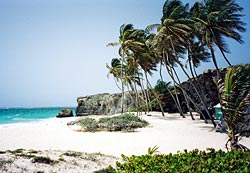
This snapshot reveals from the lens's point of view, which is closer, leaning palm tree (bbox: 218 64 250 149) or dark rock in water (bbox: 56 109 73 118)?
leaning palm tree (bbox: 218 64 250 149)

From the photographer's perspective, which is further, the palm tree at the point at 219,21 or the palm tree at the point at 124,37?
the palm tree at the point at 124,37

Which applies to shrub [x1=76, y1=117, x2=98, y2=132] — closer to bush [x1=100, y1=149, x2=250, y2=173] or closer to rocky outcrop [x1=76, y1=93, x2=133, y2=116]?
bush [x1=100, y1=149, x2=250, y2=173]

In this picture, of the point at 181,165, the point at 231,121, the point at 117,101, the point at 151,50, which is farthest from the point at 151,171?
the point at 117,101

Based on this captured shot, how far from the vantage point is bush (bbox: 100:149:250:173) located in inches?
211

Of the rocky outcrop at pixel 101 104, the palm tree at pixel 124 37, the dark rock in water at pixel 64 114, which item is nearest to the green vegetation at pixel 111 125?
the palm tree at pixel 124 37

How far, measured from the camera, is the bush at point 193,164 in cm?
536

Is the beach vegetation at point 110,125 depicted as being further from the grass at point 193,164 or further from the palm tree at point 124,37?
the palm tree at point 124,37

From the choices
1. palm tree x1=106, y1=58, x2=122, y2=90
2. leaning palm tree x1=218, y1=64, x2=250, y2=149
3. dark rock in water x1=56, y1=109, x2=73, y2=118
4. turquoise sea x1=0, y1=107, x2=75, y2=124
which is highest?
palm tree x1=106, y1=58, x2=122, y2=90

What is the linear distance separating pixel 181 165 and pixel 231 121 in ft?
9.90

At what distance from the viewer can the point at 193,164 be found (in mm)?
5668

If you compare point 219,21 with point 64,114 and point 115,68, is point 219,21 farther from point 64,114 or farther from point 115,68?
point 64,114

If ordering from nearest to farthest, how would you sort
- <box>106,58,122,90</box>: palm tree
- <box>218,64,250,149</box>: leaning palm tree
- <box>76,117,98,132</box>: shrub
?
<box>218,64,250,149</box>: leaning palm tree, <box>76,117,98,132</box>: shrub, <box>106,58,122,90</box>: palm tree

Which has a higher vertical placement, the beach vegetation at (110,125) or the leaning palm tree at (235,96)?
the leaning palm tree at (235,96)

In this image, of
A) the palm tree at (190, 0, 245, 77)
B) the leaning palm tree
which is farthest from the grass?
the palm tree at (190, 0, 245, 77)
